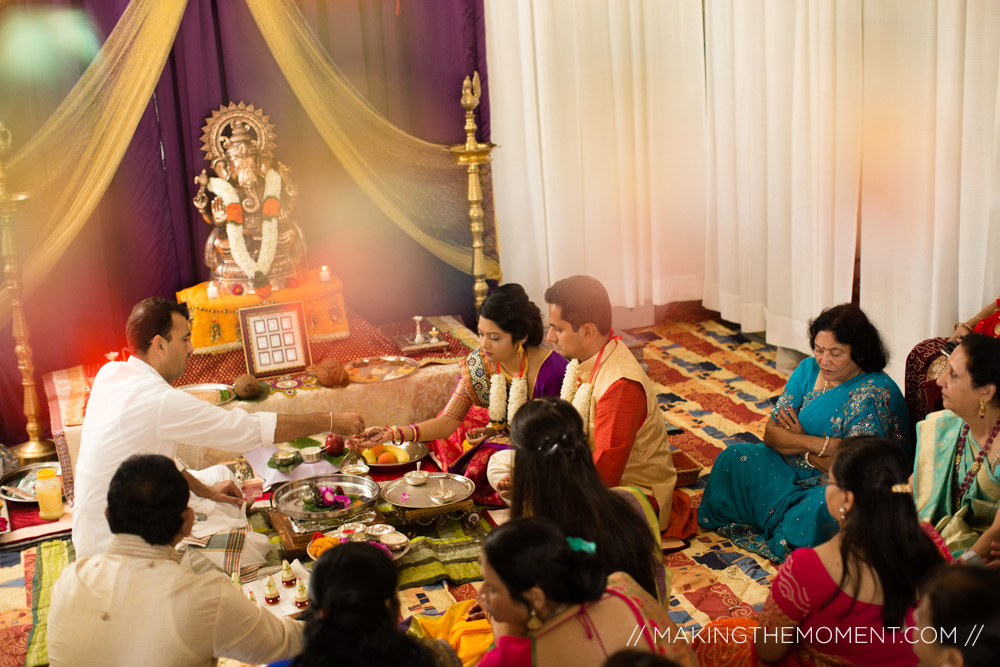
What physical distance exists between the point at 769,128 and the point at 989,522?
388cm

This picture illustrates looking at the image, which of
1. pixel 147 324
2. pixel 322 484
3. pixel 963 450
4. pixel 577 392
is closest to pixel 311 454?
pixel 322 484

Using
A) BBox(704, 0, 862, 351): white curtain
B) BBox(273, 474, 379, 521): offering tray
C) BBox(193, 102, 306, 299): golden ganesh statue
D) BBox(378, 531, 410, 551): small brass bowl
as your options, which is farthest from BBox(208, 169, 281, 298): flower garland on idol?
BBox(704, 0, 862, 351): white curtain

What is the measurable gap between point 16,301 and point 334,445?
1869 millimetres

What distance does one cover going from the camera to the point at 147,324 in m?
3.49

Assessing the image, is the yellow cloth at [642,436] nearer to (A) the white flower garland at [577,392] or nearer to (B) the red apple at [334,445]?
(A) the white flower garland at [577,392]

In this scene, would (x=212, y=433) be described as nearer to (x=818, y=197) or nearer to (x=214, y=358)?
(x=214, y=358)

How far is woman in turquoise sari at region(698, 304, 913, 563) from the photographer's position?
3.73 m

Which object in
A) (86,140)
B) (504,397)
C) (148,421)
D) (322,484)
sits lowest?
(322,484)

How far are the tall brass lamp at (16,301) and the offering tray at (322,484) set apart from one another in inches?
72.2

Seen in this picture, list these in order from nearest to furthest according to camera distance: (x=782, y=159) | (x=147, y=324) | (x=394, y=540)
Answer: (x=147, y=324), (x=394, y=540), (x=782, y=159)

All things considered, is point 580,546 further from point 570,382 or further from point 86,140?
point 86,140

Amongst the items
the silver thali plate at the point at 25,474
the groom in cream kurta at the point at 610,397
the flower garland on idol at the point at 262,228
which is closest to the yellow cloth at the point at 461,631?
the groom in cream kurta at the point at 610,397

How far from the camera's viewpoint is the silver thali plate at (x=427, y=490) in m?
4.02

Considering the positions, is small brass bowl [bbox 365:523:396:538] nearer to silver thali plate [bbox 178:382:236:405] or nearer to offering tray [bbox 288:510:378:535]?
offering tray [bbox 288:510:378:535]
